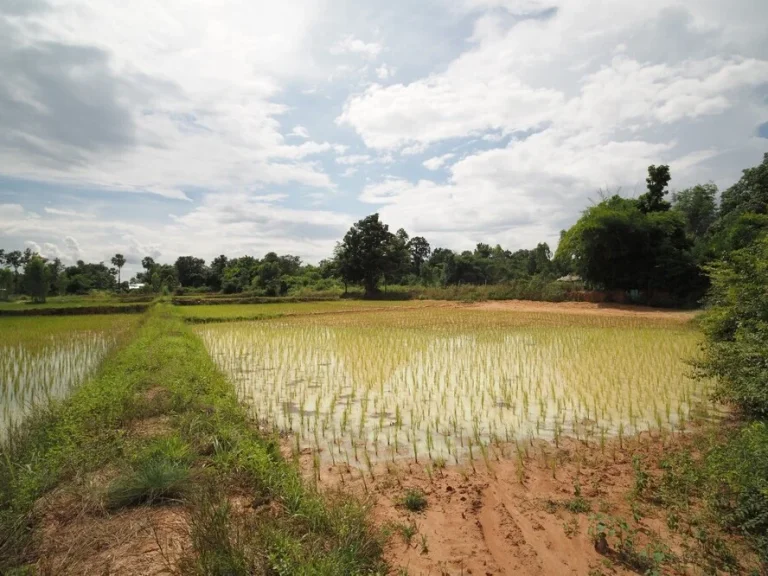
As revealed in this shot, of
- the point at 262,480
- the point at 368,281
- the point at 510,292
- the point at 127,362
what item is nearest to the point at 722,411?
the point at 262,480

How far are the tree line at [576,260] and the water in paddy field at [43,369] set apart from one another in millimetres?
11011

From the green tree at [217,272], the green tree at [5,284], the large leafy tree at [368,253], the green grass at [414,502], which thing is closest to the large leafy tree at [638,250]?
the large leafy tree at [368,253]

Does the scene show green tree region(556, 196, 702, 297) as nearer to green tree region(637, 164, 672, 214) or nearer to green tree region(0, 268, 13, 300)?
green tree region(637, 164, 672, 214)

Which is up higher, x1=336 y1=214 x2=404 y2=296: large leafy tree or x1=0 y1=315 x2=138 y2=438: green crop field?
x1=336 y1=214 x2=404 y2=296: large leafy tree

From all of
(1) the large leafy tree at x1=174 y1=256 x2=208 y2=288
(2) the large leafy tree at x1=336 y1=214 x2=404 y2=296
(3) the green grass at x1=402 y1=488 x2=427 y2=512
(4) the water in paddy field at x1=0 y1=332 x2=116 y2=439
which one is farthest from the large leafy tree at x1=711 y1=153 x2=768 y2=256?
(1) the large leafy tree at x1=174 y1=256 x2=208 y2=288

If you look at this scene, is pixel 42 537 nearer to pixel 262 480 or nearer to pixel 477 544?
pixel 262 480

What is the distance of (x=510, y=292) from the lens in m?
30.3

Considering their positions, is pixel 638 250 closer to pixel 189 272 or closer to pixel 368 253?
pixel 368 253

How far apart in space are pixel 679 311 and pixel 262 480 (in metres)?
23.8

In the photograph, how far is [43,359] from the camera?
970 cm

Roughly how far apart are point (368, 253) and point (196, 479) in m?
32.4

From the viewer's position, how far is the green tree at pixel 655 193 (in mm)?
26250

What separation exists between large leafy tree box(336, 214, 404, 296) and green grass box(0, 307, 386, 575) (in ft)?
97.0

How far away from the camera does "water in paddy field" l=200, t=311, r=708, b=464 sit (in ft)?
17.5
